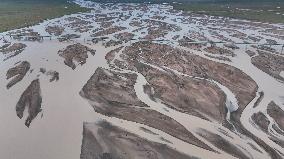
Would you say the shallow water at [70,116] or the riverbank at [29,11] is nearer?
the shallow water at [70,116]

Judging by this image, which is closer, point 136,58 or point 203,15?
point 136,58

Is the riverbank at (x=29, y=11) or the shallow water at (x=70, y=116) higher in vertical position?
the shallow water at (x=70, y=116)

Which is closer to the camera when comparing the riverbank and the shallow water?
the shallow water

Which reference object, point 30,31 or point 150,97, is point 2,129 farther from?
point 30,31

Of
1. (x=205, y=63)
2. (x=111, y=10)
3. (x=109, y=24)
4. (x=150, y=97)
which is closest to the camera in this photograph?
(x=150, y=97)

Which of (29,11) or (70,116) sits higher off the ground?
(70,116)

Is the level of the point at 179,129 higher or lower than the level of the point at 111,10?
higher

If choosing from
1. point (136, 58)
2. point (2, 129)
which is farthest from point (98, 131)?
point (136, 58)

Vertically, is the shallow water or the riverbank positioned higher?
the shallow water

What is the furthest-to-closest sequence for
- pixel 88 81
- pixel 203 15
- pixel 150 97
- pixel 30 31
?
pixel 203 15, pixel 30 31, pixel 88 81, pixel 150 97

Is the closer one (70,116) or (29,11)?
(70,116)
